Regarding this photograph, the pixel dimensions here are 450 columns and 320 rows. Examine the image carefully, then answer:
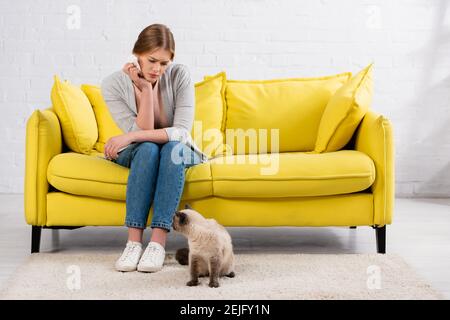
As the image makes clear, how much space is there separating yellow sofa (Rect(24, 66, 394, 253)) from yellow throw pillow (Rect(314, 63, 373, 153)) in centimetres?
16

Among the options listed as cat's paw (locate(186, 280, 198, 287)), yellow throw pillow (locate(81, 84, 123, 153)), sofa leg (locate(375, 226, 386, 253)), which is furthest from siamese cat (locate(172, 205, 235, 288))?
yellow throw pillow (locate(81, 84, 123, 153))

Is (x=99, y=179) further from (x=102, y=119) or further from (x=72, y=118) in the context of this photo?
(x=102, y=119)

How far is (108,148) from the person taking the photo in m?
2.47

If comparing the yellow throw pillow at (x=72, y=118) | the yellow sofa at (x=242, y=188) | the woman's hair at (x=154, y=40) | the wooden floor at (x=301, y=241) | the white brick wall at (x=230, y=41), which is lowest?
the wooden floor at (x=301, y=241)

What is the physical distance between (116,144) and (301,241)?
1.02 metres

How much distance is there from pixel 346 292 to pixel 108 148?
1.13m

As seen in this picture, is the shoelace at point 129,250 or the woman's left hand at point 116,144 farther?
the woman's left hand at point 116,144

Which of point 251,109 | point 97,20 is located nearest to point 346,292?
point 251,109

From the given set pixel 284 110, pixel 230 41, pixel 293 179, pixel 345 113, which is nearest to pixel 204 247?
pixel 293 179

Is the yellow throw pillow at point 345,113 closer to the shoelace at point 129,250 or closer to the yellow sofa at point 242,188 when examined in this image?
the yellow sofa at point 242,188

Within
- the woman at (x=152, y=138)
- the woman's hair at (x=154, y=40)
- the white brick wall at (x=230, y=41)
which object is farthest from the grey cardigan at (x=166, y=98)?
the white brick wall at (x=230, y=41)

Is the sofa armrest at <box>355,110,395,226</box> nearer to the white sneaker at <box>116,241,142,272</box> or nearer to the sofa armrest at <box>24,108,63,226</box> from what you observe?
the white sneaker at <box>116,241,142,272</box>

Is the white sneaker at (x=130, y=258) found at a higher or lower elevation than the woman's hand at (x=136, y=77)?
lower

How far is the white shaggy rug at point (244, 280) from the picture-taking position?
1990mm
